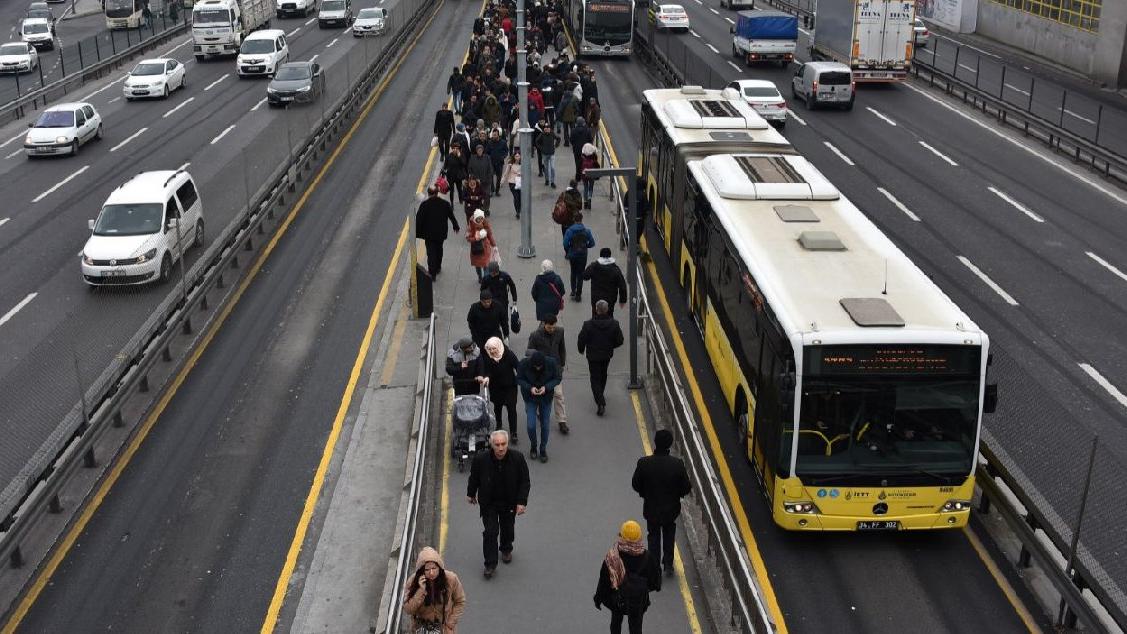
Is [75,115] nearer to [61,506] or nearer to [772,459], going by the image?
[61,506]

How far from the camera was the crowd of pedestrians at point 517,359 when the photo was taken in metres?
10.3

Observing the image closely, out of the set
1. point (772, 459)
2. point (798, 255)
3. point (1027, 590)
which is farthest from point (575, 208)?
point (1027, 590)

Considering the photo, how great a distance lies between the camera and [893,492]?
42.3 feet

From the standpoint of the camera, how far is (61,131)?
36.6 m

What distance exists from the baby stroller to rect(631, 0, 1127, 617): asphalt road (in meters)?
6.33

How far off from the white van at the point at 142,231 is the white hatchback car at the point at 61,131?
12.6m

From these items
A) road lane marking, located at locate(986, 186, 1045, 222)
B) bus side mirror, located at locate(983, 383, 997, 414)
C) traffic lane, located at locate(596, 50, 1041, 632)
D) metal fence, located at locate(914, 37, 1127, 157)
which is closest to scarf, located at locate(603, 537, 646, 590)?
traffic lane, located at locate(596, 50, 1041, 632)

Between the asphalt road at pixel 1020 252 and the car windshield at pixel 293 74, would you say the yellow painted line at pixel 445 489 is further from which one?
the car windshield at pixel 293 74

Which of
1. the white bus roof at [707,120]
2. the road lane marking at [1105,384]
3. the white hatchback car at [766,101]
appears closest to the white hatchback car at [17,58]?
the white hatchback car at [766,101]

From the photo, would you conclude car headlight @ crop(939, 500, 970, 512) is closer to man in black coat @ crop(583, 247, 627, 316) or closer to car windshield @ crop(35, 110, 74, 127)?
man in black coat @ crop(583, 247, 627, 316)

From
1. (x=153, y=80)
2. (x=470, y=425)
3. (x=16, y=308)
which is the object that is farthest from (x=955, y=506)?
(x=153, y=80)

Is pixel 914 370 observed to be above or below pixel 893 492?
above

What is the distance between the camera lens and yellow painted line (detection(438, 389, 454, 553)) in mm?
13680

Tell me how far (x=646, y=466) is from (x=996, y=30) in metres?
54.9
